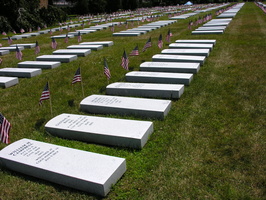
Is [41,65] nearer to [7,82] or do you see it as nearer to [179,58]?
[7,82]

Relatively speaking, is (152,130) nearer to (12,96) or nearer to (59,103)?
(59,103)

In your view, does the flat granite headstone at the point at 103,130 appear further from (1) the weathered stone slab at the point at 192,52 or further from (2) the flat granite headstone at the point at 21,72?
(1) the weathered stone slab at the point at 192,52

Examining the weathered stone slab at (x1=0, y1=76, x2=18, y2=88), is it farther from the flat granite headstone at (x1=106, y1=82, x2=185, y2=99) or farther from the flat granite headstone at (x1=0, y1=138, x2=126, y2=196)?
the flat granite headstone at (x1=0, y1=138, x2=126, y2=196)

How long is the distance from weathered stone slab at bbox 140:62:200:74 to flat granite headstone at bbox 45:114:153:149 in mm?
4136

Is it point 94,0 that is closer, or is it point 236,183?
point 236,183

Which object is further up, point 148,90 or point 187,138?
point 148,90

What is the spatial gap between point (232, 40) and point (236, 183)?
1216 centimetres

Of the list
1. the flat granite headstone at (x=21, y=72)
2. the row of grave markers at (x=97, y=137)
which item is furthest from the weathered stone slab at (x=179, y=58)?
the flat granite headstone at (x=21, y=72)

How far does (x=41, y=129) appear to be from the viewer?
19.6 ft

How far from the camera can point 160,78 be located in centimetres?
815

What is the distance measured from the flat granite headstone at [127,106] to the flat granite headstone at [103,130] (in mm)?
672

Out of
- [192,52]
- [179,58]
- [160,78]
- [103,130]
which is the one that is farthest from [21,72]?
[192,52]

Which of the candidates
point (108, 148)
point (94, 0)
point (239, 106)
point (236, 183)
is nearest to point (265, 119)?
point (239, 106)

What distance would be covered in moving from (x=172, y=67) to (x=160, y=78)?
4.21 ft
